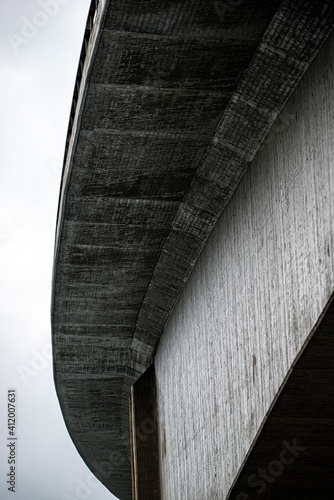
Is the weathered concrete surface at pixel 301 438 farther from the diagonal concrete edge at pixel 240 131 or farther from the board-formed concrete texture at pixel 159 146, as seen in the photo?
the diagonal concrete edge at pixel 240 131

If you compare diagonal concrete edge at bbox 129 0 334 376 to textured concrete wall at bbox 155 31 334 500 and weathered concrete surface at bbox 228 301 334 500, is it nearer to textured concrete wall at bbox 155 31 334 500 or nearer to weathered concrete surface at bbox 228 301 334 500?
textured concrete wall at bbox 155 31 334 500

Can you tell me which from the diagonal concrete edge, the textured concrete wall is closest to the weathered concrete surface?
the textured concrete wall

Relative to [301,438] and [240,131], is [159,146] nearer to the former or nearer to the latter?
[240,131]

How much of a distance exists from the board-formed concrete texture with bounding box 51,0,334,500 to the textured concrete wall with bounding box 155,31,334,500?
119 mm

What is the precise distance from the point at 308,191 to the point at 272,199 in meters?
1.17

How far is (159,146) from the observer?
33.9 feet

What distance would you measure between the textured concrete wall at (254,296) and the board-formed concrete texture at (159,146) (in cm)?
12

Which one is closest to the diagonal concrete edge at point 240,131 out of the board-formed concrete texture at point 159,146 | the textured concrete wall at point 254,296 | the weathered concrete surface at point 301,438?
the board-formed concrete texture at point 159,146

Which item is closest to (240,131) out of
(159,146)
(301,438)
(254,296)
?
(159,146)

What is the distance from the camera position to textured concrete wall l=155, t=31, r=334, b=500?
8.15 m

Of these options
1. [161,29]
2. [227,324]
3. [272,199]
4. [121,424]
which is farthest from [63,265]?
[121,424]

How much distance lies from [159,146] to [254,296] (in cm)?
245

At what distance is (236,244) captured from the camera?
10.9 metres

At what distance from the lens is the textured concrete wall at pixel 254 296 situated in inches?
321
